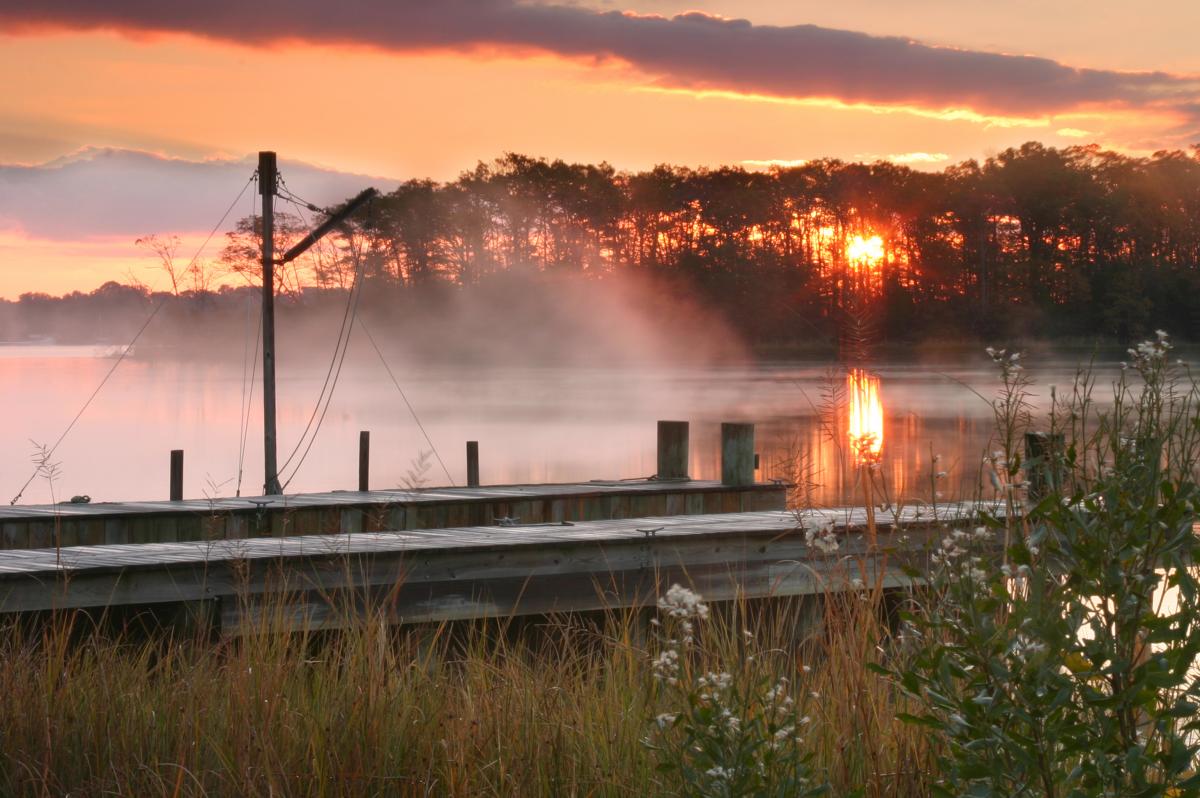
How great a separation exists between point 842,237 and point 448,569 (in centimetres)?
7791

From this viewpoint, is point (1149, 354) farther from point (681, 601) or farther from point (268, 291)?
point (268, 291)

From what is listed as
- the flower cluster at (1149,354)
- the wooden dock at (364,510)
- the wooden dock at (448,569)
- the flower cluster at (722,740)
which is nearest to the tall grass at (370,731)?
the flower cluster at (722,740)

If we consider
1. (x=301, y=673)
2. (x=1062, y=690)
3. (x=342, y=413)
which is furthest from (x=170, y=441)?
(x=1062, y=690)

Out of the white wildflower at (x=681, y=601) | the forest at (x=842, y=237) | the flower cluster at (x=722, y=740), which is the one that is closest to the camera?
the white wildflower at (x=681, y=601)

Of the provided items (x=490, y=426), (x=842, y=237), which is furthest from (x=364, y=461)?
(x=842, y=237)

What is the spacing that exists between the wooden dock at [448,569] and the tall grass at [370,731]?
0.77m

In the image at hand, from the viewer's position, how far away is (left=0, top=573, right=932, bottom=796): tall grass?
357 centimetres

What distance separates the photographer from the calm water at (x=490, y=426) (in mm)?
29244

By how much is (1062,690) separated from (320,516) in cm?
947

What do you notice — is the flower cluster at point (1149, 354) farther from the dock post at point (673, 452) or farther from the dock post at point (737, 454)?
the dock post at point (673, 452)

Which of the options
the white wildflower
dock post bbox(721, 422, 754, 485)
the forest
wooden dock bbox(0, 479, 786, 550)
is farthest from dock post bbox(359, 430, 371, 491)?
the forest

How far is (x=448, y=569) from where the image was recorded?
6.67 m

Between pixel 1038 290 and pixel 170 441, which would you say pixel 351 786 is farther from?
pixel 1038 290

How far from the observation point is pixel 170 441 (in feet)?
133
